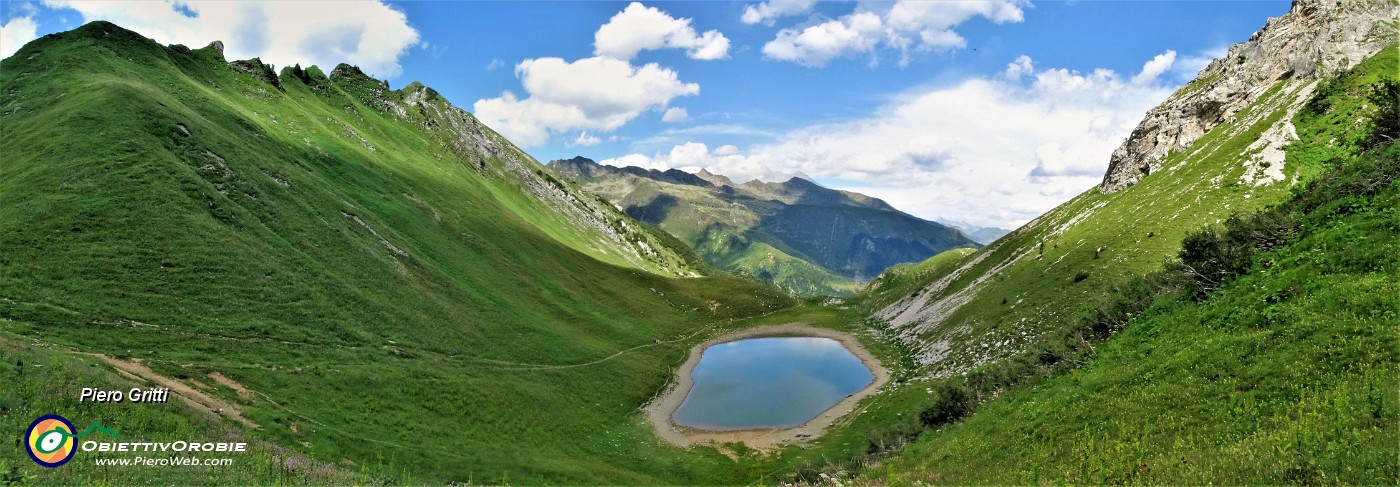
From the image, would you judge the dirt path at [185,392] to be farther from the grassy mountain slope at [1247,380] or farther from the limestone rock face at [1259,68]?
the limestone rock face at [1259,68]

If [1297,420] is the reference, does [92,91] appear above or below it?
above

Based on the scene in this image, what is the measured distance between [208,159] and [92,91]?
21698 mm

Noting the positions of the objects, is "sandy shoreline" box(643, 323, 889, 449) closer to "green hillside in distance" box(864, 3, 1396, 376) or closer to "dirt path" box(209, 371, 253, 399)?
"green hillside in distance" box(864, 3, 1396, 376)

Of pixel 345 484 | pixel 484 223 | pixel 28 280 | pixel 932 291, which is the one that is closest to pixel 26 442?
pixel 345 484

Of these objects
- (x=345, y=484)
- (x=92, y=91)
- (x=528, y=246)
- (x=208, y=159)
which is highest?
(x=92, y=91)

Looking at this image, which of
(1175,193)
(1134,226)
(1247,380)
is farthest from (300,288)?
(1175,193)

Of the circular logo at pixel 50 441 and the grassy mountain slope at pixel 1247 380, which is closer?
the grassy mountain slope at pixel 1247 380

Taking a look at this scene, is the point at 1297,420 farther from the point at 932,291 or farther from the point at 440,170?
the point at 440,170

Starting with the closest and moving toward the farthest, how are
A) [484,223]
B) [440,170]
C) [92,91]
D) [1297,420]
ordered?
[1297,420]
[92,91]
[484,223]
[440,170]

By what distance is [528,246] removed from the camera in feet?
341

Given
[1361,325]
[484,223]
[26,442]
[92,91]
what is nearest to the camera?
[1361,325]

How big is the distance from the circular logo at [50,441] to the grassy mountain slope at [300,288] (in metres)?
0.92

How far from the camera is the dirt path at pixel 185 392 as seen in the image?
29.5m

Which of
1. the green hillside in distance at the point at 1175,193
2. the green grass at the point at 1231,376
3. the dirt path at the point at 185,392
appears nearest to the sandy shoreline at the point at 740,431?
the green hillside in distance at the point at 1175,193
